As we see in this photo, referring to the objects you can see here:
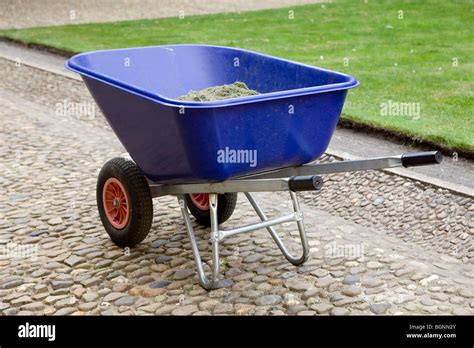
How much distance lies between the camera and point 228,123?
3842 mm

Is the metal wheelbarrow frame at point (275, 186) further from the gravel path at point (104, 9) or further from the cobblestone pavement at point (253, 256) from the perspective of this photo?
the gravel path at point (104, 9)

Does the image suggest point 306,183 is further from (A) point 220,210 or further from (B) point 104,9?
(B) point 104,9

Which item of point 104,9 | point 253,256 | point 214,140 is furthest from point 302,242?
point 104,9

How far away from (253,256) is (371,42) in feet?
21.2

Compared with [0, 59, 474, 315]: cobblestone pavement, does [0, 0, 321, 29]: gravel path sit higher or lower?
higher

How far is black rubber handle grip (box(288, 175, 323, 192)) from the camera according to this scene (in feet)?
11.1

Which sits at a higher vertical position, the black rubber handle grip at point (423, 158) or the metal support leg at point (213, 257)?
the black rubber handle grip at point (423, 158)

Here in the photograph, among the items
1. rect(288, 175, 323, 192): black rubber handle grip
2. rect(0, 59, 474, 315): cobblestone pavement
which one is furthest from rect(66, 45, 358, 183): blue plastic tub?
rect(0, 59, 474, 315): cobblestone pavement

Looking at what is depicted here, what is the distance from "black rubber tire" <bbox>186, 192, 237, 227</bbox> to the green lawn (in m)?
Result: 1.86

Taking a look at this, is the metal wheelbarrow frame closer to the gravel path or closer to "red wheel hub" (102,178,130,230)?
"red wheel hub" (102,178,130,230)

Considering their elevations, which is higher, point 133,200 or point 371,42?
point 371,42

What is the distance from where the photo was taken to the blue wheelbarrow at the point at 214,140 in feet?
12.6

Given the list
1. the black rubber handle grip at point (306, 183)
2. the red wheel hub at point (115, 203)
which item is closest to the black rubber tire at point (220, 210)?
the red wheel hub at point (115, 203)

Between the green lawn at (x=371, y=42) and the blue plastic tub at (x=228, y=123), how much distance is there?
77.2 inches
